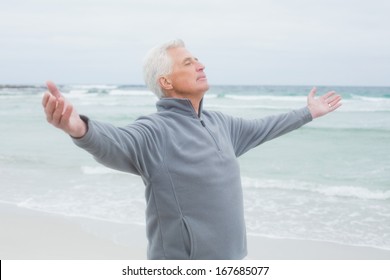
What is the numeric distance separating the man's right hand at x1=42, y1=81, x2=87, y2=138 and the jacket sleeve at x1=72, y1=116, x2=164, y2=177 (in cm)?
6

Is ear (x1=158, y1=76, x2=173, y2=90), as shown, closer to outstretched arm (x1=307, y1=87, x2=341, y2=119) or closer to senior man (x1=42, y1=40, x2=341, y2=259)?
senior man (x1=42, y1=40, x2=341, y2=259)

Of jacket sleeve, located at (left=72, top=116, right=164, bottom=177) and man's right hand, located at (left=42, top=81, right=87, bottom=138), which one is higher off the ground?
man's right hand, located at (left=42, top=81, right=87, bottom=138)

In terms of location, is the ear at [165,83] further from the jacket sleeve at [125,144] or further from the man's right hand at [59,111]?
the man's right hand at [59,111]

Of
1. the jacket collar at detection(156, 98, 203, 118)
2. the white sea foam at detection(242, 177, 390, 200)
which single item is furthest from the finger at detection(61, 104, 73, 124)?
the white sea foam at detection(242, 177, 390, 200)

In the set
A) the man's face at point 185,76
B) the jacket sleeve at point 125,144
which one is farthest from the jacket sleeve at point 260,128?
the jacket sleeve at point 125,144

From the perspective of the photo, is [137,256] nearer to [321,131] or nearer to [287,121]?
[287,121]

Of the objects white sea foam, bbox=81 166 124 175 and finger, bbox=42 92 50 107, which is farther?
white sea foam, bbox=81 166 124 175

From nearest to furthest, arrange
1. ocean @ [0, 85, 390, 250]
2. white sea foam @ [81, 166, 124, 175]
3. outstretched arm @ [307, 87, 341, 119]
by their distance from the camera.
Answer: outstretched arm @ [307, 87, 341, 119]
ocean @ [0, 85, 390, 250]
white sea foam @ [81, 166, 124, 175]

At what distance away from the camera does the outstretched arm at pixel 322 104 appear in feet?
8.55

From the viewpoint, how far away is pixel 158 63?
218 centimetres

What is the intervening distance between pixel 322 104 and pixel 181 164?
3.33 feet

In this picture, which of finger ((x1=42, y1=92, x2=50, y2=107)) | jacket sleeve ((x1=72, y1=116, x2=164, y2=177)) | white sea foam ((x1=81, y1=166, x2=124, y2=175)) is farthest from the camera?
white sea foam ((x1=81, y1=166, x2=124, y2=175))

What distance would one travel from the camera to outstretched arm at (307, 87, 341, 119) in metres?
2.61

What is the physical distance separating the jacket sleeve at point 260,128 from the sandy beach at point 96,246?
285 centimetres
